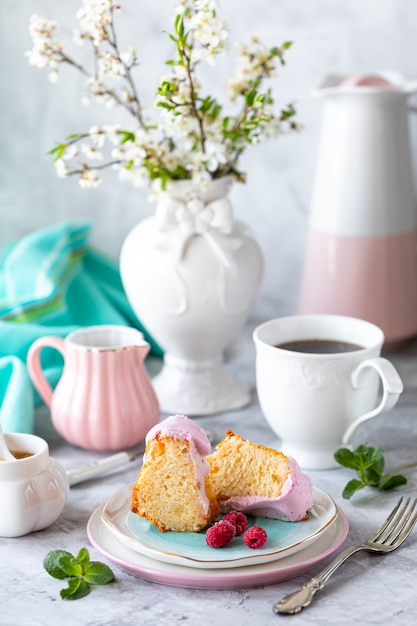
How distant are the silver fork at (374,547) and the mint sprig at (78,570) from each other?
0.47 feet

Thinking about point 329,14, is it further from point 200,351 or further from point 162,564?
point 162,564

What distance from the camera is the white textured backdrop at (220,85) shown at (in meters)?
1.37

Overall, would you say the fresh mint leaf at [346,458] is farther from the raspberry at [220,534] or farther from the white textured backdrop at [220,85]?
the white textured backdrop at [220,85]

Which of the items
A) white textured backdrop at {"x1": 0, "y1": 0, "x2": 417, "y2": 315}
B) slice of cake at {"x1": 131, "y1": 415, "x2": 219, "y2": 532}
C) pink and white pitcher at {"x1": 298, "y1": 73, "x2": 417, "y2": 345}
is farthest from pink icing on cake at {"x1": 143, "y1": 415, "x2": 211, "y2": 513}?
white textured backdrop at {"x1": 0, "y1": 0, "x2": 417, "y2": 315}

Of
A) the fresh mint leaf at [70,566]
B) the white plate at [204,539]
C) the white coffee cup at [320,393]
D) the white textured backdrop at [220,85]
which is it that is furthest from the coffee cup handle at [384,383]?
the white textured backdrop at [220,85]

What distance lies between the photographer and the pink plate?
0.74m

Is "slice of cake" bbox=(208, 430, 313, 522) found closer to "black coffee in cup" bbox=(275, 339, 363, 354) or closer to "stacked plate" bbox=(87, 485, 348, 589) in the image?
"stacked plate" bbox=(87, 485, 348, 589)

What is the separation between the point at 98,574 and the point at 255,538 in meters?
0.13

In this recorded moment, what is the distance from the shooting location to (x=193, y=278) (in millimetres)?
1106

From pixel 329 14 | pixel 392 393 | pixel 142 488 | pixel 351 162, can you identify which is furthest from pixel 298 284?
pixel 142 488

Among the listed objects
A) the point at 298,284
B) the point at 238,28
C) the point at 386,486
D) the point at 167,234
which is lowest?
the point at 386,486

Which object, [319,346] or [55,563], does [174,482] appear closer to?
[55,563]

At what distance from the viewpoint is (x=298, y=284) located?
1.53 metres

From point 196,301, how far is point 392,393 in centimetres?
29
